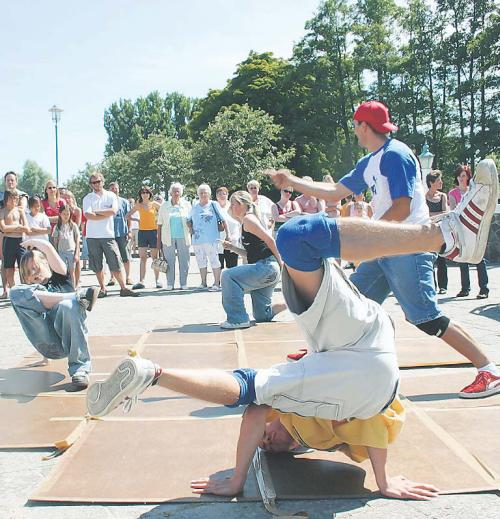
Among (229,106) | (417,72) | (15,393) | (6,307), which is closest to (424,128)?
(417,72)

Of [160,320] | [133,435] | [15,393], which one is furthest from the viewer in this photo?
[160,320]

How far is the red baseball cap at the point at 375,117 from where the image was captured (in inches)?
163

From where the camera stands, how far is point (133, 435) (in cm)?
353

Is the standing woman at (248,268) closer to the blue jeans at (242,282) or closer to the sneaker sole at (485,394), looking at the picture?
the blue jeans at (242,282)

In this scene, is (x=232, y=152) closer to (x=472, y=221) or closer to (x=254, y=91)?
(x=254, y=91)

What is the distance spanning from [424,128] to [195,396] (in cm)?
4262

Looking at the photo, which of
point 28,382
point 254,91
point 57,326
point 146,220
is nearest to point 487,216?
point 57,326

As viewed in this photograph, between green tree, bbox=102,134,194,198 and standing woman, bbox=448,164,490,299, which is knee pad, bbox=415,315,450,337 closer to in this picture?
standing woman, bbox=448,164,490,299

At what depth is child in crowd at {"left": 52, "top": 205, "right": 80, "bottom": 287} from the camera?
1021 cm

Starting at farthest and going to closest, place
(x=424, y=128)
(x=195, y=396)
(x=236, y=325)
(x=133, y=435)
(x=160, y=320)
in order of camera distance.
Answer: (x=424, y=128) → (x=160, y=320) → (x=236, y=325) → (x=133, y=435) → (x=195, y=396)

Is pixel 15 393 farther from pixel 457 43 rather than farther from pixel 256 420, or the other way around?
pixel 457 43

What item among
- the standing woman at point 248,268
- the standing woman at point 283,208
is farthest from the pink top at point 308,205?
the standing woman at point 248,268

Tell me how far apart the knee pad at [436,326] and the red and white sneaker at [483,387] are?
0.38 m

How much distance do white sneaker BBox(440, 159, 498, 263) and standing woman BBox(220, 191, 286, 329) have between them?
14.2 feet
